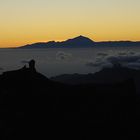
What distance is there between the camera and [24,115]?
204ft

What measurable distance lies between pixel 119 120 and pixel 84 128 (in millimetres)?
7808

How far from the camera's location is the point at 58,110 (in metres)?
65.3

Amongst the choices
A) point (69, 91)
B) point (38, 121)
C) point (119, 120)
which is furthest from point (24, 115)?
point (119, 120)

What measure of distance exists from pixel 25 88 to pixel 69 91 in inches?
321

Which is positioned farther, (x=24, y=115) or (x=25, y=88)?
(x=25, y=88)

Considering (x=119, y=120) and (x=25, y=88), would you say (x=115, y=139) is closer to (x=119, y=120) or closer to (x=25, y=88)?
(x=119, y=120)

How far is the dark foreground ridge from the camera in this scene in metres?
61.4

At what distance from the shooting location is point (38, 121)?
62438mm

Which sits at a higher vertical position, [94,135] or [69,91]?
[69,91]

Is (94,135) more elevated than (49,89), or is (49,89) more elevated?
Answer: (49,89)

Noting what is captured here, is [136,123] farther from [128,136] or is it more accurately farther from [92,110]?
[92,110]

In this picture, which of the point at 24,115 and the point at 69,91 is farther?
the point at 69,91

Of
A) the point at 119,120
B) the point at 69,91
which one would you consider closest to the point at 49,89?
the point at 69,91

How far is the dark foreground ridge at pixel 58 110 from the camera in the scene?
202 ft
